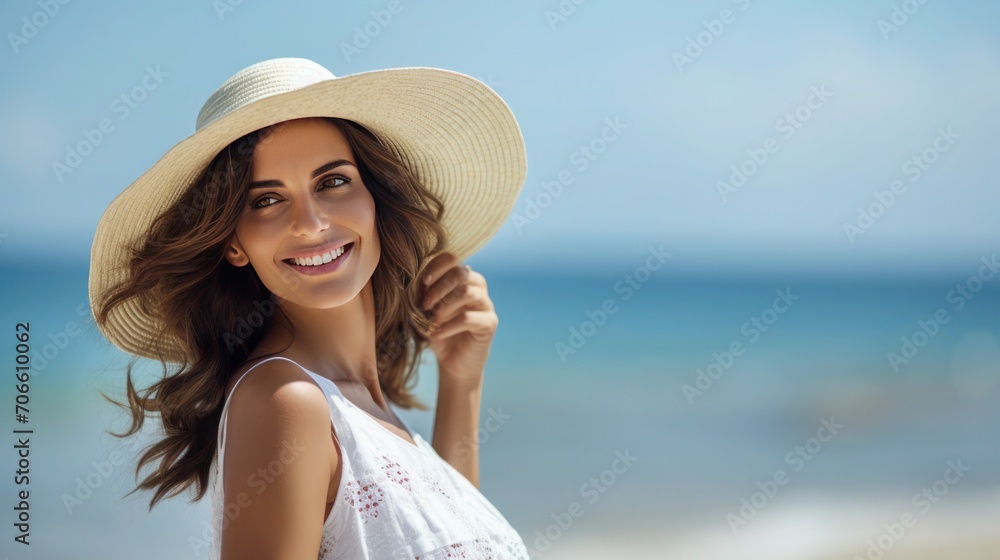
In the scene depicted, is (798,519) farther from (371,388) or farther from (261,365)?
(261,365)

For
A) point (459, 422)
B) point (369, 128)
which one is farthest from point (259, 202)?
point (459, 422)

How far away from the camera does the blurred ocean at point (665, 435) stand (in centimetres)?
564

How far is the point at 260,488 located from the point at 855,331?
14918 mm

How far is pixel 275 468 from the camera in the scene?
170 centimetres

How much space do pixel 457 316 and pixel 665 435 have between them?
569 cm

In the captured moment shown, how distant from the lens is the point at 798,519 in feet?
20.9

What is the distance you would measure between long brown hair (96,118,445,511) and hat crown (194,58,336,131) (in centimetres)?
8

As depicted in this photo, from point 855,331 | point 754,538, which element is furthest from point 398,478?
point 855,331

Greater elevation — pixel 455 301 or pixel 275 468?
pixel 455 301

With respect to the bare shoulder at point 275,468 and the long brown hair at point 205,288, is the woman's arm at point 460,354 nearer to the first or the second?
the long brown hair at point 205,288

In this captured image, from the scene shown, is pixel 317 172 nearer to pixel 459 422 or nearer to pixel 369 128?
pixel 369 128

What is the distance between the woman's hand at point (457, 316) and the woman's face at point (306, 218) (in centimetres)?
57

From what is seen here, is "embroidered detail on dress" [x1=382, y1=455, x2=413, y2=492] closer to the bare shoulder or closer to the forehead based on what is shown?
the bare shoulder

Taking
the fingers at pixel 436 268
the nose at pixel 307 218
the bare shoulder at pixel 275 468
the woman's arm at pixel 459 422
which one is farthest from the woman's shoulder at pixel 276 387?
the woman's arm at pixel 459 422
